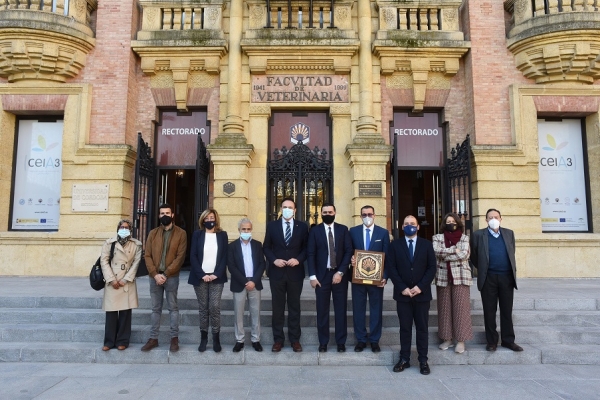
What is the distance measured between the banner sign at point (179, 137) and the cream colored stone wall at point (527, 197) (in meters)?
7.38

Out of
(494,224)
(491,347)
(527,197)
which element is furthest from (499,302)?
(527,197)

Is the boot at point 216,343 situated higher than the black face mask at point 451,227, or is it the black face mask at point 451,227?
the black face mask at point 451,227

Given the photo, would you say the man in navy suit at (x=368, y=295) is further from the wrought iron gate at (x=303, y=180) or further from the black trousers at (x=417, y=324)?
the wrought iron gate at (x=303, y=180)

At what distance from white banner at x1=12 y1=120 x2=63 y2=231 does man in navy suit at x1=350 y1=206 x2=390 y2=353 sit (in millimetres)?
8709

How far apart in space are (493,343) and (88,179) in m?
9.59

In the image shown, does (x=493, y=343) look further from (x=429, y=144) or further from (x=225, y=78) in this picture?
(x=225, y=78)

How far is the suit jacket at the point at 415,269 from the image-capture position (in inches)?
203

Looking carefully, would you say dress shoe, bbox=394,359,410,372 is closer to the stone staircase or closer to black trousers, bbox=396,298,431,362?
black trousers, bbox=396,298,431,362

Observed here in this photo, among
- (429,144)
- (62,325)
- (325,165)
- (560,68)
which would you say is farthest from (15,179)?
(560,68)

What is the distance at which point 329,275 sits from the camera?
5.62 metres

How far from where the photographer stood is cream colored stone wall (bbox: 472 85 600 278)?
952 centimetres

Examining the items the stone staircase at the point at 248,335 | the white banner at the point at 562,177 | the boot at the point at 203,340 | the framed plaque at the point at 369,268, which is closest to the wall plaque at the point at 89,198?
the stone staircase at the point at 248,335

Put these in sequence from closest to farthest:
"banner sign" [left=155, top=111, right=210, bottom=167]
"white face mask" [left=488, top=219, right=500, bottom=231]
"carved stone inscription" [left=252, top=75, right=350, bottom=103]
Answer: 1. "white face mask" [left=488, top=219, right=500, bottom=231]
2. "carved stone inscription" [left=252, top=75, right=350, bottom=103]
3. "banner sign" [left=155, top=111, right=210, bottom=167]

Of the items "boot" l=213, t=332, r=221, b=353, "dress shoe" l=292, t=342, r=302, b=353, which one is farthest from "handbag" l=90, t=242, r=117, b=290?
"dress shoe" l=292, t=342, r=302, b=353
